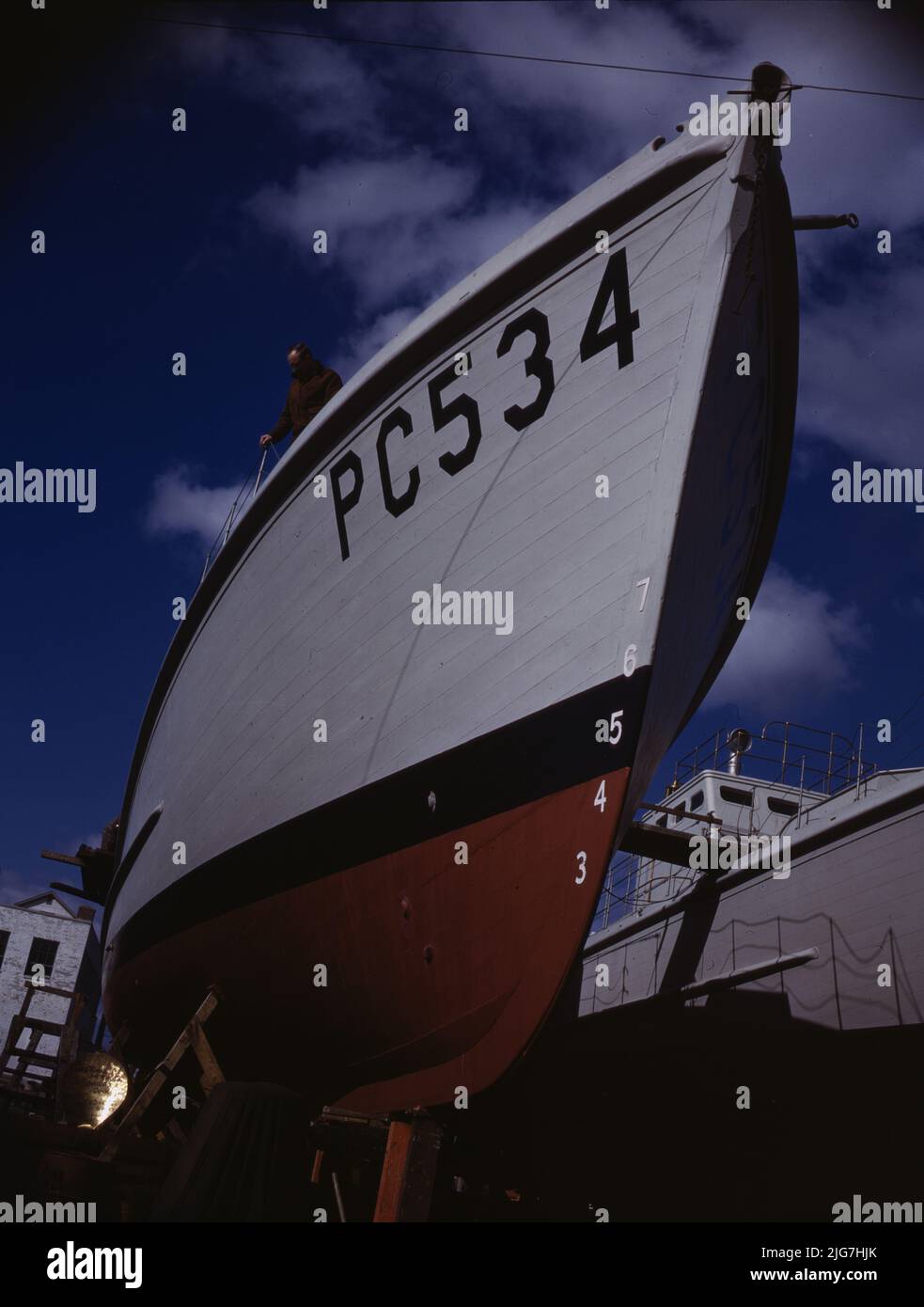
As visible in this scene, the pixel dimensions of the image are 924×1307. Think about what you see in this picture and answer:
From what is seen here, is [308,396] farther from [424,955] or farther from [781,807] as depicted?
[781,807]

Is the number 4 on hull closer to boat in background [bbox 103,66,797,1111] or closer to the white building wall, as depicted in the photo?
boat in background [bbox 103,66,797,1111]

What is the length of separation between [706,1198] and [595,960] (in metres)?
4.92

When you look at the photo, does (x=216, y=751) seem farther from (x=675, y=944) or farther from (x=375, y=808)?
(x=675, y=944)

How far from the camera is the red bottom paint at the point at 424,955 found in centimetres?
428

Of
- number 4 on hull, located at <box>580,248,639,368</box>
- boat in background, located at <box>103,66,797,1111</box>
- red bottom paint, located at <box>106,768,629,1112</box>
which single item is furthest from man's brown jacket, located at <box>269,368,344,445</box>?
red bottom paint, located at <box>106,768,629,1112</box>

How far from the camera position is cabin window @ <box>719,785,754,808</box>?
14.0 meters

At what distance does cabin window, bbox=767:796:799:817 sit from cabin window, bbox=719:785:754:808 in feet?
1.09

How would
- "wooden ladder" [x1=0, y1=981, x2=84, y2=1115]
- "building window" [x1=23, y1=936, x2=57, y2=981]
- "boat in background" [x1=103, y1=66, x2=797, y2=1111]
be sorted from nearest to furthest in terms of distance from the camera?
"boat in background" [x1=103, y1=66, x2=797, y2=1111] < "wooden ladder" [x1=0, y1=981, x2=84, y2=1115] < "building window" [x1=23, y1=936, x2=57, y2=981]

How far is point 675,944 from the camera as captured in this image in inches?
429

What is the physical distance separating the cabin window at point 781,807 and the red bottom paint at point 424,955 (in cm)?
993

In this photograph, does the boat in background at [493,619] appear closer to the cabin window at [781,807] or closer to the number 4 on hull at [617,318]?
the number 4 on hull at [617,318]

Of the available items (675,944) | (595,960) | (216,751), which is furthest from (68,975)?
(216,751)

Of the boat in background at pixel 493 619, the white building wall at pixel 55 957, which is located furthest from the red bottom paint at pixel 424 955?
the white building wall at pixel 55 957
